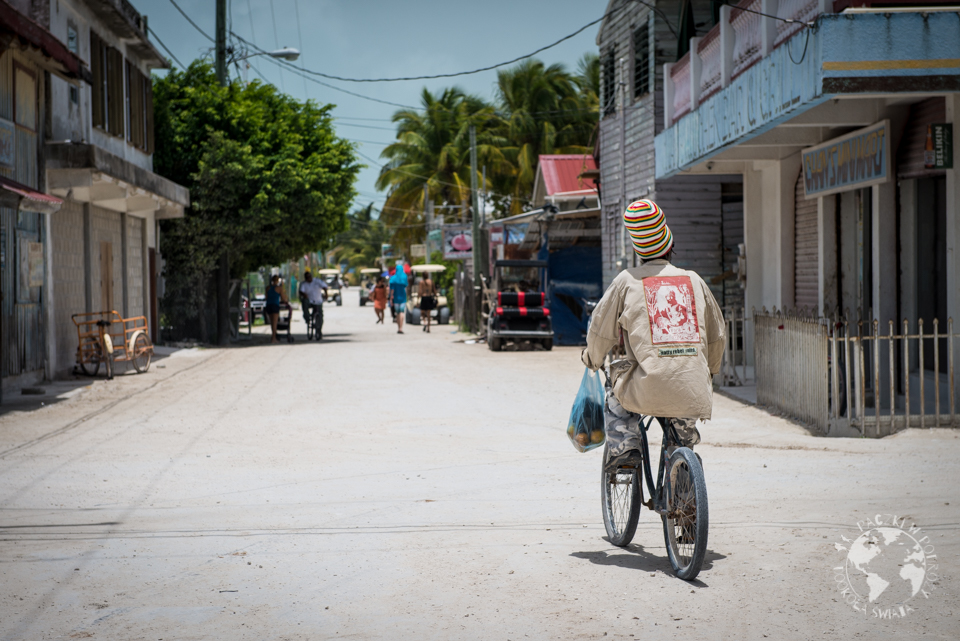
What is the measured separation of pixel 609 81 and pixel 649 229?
2007 centimetres

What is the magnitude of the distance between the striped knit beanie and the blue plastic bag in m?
0.83

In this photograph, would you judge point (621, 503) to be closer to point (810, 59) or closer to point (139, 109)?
point (810, 59)

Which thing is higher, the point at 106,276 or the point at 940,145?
the point at 940,145

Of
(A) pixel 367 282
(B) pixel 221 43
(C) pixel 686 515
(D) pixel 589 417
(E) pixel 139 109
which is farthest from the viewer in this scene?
(A) pixel 367 282

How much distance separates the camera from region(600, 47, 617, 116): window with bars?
24.0m

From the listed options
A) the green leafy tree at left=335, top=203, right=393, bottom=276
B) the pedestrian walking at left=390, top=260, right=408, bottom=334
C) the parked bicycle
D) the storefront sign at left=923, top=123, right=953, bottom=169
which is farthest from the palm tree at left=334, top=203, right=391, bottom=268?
the storefront sign at left=923, top=123, right=953, bottom=169

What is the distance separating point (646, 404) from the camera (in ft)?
16.4

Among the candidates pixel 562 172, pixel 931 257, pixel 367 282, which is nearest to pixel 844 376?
pixel 931 257

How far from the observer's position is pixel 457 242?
143 ft

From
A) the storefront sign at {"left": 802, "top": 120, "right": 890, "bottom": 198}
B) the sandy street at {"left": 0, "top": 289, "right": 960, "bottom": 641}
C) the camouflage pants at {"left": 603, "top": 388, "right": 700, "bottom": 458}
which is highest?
the storefront sign at {"left": 802, "top": 120, "right": 890, "bottom": 198}

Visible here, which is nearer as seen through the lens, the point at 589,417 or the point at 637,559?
the point at 637,559

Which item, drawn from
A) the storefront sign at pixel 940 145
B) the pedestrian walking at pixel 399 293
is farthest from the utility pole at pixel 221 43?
the storefront sign at pixel 940 145

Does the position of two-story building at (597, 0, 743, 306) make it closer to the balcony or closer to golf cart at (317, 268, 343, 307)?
the balcony

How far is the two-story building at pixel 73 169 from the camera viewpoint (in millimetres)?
14789
